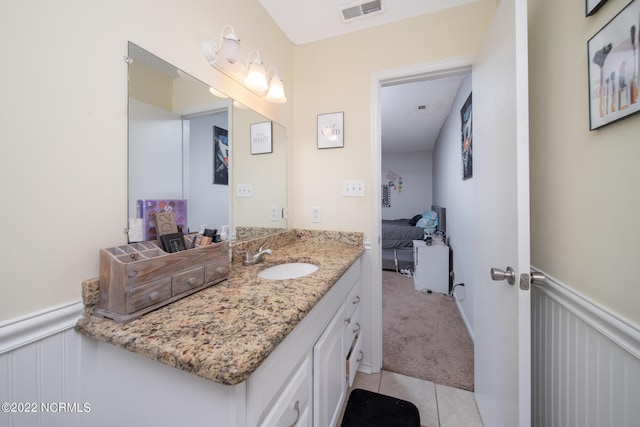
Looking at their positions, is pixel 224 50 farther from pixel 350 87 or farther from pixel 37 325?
pixel 37 325

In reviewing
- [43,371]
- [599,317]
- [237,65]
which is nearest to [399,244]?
[599,317]

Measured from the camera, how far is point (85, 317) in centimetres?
65

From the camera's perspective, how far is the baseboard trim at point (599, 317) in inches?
21.0

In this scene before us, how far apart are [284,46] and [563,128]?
→ 1.69 meters

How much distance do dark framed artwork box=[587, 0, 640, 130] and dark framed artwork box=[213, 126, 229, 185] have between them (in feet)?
4.46

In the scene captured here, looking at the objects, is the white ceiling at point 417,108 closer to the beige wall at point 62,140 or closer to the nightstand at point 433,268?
the beige wall at point 62,140

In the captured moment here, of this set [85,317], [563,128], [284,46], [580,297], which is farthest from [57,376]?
[284,46]

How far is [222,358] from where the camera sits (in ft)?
1.54

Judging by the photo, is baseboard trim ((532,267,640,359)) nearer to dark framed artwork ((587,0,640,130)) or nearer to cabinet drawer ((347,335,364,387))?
dark framed artwork ((587,0,640,130))

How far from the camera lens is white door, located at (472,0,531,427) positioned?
0.80 metres

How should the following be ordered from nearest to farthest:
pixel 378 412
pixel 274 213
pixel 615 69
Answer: pixel 615 69 < pixel 378 412 < pixel 274 213

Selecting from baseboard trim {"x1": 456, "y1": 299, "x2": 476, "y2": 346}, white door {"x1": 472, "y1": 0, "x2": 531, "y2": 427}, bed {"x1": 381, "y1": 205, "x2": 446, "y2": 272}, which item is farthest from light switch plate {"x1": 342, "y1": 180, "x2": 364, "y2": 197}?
bed {"x1": 381, "y1": 205, "x2": 446, "y2": 272}

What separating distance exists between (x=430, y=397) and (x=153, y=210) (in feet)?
5.99

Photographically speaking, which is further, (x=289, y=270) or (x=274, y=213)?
(x=274, y=213)
